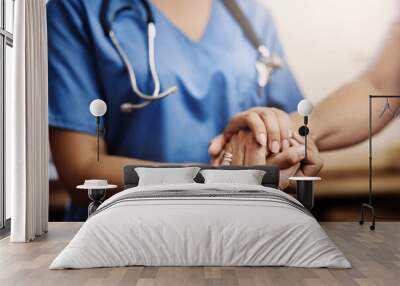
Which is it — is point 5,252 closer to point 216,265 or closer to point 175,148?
point 216,265

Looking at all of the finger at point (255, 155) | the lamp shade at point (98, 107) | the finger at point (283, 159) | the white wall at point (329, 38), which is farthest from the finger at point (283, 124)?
the lamp shade at point (98, 107)

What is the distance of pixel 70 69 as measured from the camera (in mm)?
7941

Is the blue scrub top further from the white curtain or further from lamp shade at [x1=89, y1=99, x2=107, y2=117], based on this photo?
the white curtain

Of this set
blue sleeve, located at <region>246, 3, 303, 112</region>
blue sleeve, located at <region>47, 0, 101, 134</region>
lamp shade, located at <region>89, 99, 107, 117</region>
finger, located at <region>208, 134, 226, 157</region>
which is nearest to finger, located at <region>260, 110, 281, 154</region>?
blue sleeve, located at <region>246, 3, 303, 112</region>

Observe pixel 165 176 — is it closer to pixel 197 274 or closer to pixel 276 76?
pixel 276 76

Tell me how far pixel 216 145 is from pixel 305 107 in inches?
48.9

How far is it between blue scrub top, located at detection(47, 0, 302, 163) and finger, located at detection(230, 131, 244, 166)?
239mm

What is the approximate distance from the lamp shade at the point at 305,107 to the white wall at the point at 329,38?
47cm

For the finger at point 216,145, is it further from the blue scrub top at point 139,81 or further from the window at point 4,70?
the window at point 4,70

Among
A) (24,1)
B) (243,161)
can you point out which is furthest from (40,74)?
(243,161)

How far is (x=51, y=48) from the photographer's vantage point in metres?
7.94

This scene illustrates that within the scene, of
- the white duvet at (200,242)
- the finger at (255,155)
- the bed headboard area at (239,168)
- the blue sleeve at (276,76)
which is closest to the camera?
the white duvet at (200,242)

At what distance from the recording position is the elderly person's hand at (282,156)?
7.85m

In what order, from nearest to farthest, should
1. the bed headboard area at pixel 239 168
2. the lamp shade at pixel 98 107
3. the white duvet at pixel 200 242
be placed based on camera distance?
the white duvet at pixel 200 242 < the bed headboard area at pixel 239 168 < the lamp shade at pixel 98 107
